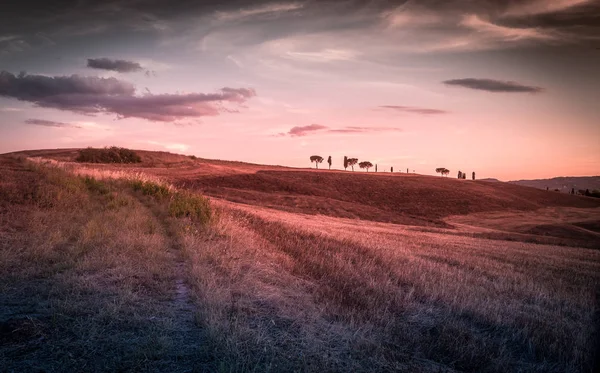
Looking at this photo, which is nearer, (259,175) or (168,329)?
(168,329)

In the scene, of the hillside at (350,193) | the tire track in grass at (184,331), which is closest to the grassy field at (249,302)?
the tire track in grass at (184,331)

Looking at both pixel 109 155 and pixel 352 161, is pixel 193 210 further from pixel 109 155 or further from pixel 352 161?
pixel 352 161

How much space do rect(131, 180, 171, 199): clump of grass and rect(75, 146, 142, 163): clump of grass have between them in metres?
44.6

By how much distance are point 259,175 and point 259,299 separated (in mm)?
56395

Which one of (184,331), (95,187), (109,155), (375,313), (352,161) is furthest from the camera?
(352,161)

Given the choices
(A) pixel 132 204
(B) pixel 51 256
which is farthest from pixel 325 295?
(A) pixel 132 204

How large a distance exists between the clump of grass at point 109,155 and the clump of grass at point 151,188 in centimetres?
4463

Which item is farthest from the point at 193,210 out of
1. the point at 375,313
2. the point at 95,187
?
the point at 375,313

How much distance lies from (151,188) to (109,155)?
4941 centimetres

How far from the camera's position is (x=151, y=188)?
22.8 meters

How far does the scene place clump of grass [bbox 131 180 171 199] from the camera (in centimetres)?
2114

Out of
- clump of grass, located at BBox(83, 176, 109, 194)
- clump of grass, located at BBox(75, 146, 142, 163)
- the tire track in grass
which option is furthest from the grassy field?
clump of grass, located at BBox(75, 146, 142, 163)

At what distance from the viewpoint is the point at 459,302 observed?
7918 mm

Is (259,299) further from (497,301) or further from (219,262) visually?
(497,301)
